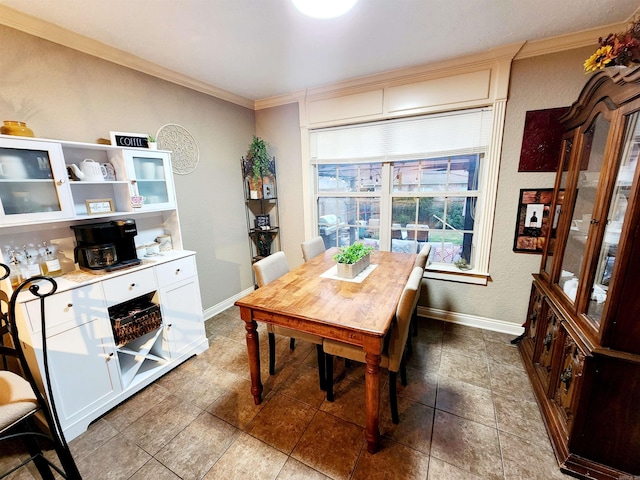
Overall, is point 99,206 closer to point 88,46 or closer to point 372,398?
point 88,46

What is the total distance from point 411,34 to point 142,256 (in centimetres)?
274

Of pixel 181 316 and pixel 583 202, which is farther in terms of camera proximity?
pixel 181 316

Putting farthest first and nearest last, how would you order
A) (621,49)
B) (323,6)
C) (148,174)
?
(148,174) < (323,6) < (621,49)

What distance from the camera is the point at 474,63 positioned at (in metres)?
2.28

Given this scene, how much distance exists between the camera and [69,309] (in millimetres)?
1554

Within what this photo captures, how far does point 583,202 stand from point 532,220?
0.75 meters

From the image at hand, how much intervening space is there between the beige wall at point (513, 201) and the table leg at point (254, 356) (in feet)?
6.48

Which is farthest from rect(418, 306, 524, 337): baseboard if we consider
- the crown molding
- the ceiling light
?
the crown molding

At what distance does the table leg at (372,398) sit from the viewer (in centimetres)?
133

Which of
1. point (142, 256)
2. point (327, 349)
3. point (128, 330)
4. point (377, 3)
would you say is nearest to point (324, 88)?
point (377, 3)

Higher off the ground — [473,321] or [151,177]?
[151,177]

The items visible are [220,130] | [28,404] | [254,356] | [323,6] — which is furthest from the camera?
[220,130]

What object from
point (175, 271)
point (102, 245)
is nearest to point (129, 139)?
point (102, 245)

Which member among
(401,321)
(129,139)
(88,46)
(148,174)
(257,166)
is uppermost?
(88,46)
